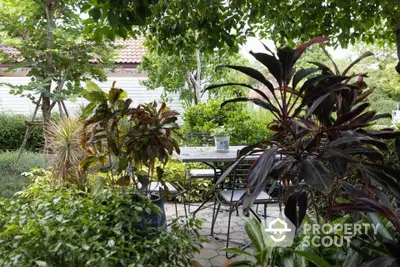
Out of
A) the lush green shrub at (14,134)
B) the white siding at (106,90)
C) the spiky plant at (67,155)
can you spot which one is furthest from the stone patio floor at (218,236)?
the white siding at (106,90)

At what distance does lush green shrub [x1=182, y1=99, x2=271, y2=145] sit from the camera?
5.38 metres

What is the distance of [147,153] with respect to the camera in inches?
90.7

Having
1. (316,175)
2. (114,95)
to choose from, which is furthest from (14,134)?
(316,175)

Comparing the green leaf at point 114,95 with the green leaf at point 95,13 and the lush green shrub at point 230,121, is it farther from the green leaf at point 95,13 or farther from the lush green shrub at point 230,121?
the lush green shrub at point 230,121

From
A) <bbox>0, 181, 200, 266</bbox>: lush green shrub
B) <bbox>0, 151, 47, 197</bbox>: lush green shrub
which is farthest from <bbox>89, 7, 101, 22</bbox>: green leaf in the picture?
<bbox>0, 151, 47, 197</bbox>: lush green shrub

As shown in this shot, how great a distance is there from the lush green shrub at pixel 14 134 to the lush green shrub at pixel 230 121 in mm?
2978

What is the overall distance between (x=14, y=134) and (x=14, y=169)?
2.32m

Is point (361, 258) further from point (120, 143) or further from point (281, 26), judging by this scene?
point (281, 26)

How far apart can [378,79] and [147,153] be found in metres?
17.3

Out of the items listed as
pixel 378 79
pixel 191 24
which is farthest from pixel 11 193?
pixel 378 79

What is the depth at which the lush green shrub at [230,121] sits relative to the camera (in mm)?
5383

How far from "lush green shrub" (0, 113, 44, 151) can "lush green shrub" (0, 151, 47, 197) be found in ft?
4.12

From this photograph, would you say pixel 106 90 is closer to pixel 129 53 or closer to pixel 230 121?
pixel 129 53

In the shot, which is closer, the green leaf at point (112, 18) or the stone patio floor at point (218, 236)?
the green leaf at point (112, 18)
